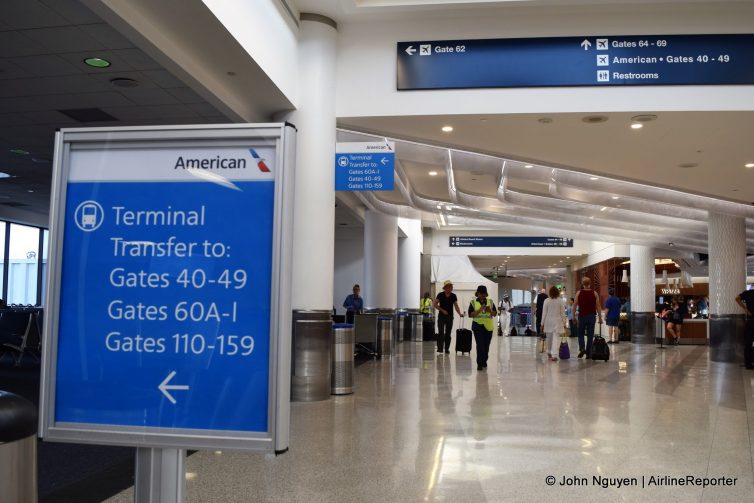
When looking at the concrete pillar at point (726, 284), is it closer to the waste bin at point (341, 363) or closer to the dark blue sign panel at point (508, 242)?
the waste bin at point (341, 363)

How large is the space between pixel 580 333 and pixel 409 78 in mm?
8591

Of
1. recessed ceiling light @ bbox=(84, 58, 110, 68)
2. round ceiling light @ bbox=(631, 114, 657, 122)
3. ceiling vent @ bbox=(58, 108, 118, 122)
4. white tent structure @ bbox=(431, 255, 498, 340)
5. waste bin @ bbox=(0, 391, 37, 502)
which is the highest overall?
ceiling vent @ bbox=(58, 108, 118, 122)

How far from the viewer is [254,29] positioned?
6809 mm

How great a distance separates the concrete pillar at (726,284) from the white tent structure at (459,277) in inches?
457

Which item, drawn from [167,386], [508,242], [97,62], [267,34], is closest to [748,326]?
[267,34]

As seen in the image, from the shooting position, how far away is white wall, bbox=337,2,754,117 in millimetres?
8266

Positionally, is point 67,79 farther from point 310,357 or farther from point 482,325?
point 482,325

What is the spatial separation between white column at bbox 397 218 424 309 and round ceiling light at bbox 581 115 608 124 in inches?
550

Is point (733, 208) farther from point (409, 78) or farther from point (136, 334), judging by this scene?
point (136, 334)

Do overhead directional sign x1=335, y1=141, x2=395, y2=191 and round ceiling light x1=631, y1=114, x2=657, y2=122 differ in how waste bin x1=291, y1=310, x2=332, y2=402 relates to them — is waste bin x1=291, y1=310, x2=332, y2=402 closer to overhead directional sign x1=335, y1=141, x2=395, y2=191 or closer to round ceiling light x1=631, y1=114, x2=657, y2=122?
overhead directional sign x1=335, y1=141, x2=395, y2=191

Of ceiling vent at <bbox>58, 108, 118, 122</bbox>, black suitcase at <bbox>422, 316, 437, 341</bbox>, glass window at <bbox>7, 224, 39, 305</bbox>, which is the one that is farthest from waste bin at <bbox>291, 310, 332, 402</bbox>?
glass window at <bbox>7, 224, 39, 305</bbox>

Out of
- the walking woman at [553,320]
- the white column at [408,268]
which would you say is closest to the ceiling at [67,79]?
the walking woman at [553,320]

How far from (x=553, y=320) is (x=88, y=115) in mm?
9752

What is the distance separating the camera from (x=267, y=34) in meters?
7.20
